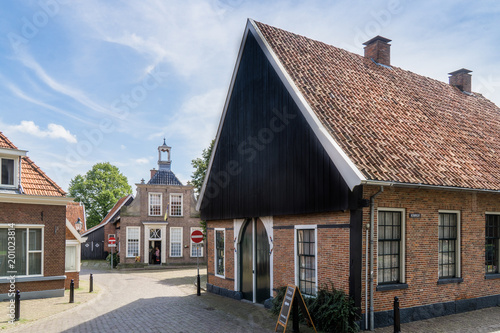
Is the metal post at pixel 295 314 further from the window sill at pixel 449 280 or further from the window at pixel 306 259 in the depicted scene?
the window sill at pixel 449 280

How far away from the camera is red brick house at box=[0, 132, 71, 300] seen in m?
15.9

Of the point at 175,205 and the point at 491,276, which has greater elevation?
the point at 175,205

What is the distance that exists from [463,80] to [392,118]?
9.48 m

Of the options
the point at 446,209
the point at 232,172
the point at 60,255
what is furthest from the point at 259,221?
the point at 60,255

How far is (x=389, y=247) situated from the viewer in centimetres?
1138

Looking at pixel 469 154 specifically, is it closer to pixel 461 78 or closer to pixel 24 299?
pixel 461 78

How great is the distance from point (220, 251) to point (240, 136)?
17.0 feet

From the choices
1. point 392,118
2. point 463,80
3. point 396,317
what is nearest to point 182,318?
point 396,317

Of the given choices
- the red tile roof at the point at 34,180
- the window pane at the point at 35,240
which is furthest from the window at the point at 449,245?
the window pane at the point at 35,240

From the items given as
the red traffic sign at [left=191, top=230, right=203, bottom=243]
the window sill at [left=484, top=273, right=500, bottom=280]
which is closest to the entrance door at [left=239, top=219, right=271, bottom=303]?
the red traffic sign at [left=191, top=230, right=203, bottom=243]

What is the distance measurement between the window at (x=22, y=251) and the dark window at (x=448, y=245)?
48.8 ft

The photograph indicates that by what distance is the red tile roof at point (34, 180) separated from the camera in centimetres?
1658

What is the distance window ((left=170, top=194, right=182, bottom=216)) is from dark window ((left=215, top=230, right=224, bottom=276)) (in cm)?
1905

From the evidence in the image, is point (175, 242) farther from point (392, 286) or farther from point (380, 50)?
point (392, 286)
